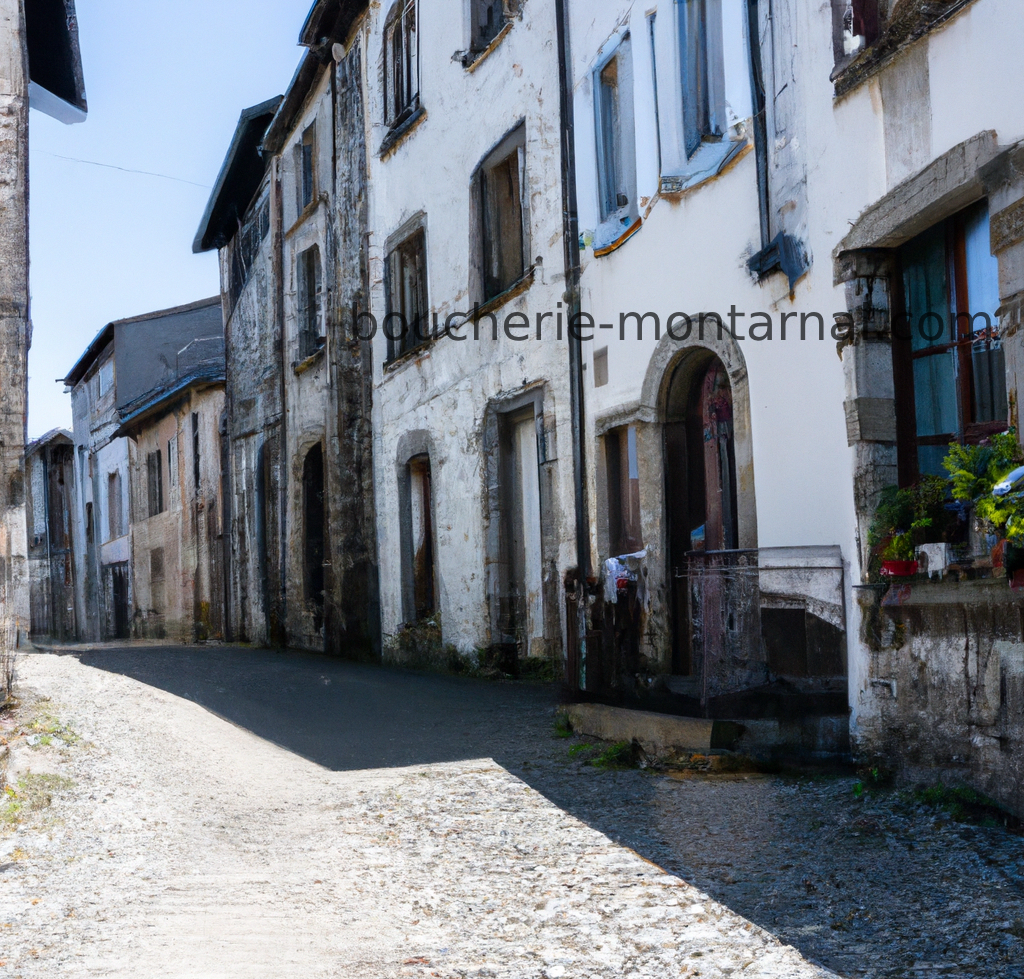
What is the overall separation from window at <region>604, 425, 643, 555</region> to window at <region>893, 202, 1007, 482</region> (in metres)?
3.22

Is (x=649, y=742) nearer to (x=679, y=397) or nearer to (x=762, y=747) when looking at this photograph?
(x=762, y=747)

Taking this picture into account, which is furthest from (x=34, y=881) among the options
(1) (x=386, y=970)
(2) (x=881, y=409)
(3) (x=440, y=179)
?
(3) (x=440, y=179)

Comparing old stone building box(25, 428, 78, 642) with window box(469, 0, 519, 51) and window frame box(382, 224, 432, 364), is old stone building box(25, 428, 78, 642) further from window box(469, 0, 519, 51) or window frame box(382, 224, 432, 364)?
window box(469, 0, 519, 51)

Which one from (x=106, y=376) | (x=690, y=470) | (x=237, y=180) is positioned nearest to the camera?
(x=690, y=470)

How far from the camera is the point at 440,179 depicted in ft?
42.5

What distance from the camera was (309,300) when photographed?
1716cm

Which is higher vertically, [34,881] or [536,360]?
[536,360]

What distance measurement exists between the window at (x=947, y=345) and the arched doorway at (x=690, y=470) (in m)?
2.18

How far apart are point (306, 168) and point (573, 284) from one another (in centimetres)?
895

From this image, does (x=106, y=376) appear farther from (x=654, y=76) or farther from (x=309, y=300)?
(x=654, y=76)

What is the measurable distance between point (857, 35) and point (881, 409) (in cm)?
190

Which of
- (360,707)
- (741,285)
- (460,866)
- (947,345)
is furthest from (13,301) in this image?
(947,345)

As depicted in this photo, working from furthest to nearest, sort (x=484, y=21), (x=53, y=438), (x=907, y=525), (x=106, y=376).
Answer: (x=53, y=438), (x=106, y=376), (x=484, y=21), (x=907, y=525)

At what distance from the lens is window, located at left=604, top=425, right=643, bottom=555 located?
927 centimetres
